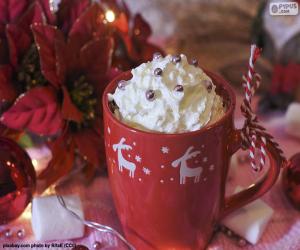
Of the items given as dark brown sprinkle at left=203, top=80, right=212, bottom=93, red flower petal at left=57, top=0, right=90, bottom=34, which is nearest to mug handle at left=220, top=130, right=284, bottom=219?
dark brown sprinkle at left=203, top=80, right=212, bottom=93

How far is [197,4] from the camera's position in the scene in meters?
0.96

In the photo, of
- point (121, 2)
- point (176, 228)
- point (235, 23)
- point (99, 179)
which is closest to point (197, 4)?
point (235, 23)

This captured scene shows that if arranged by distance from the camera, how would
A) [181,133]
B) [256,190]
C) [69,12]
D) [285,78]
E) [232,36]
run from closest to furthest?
[181,133] → [256,190] → [69,12] → [285,78] → [232,36]

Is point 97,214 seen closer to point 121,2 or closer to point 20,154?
point 20,154

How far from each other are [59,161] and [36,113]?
3.3 inches

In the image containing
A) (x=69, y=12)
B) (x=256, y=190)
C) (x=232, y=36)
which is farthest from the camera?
(x=232, y=36)

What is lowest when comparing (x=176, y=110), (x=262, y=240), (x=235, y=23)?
(x=262, y=240)

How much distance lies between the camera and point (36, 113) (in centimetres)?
61

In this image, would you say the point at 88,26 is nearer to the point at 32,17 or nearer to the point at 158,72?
the point at 32,17

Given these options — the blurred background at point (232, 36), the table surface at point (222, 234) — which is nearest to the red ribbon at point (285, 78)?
the blurred background at point (232, 36)

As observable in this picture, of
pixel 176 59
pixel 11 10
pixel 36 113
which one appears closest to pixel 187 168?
pixel 176 59

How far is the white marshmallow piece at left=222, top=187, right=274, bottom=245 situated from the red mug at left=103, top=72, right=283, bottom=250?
0.08 feet

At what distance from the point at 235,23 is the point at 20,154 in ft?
1.77

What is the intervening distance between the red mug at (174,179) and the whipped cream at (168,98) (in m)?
0.01
